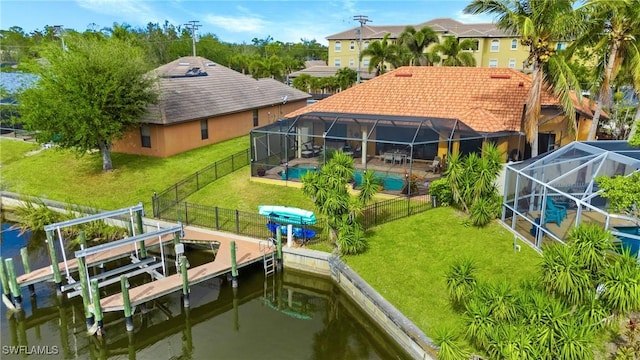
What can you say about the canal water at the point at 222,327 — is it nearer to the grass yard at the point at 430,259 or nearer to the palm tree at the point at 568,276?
the grass yard at the point at 430,259

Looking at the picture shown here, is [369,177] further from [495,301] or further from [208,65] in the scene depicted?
[208,65]

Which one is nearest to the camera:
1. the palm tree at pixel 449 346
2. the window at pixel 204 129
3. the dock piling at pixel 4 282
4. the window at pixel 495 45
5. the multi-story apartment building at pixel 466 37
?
the palm tree at pixel 449 346

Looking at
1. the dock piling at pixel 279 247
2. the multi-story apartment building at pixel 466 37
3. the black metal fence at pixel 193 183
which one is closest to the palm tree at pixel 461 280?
the dock piling at pixel 279 247

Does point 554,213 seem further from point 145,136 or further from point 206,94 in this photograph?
point 206,94

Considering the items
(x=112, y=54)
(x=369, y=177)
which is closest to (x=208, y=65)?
(x=112, y=54)

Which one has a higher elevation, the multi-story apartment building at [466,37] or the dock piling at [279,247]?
the multi-story apartment building at [466,37]

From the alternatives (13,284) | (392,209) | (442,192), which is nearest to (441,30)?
(442,192)

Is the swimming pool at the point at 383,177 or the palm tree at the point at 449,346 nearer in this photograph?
the palm tree at the point at 449,346
